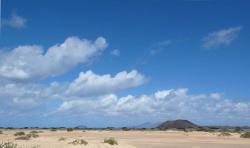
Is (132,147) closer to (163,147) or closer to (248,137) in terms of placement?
(163,147)

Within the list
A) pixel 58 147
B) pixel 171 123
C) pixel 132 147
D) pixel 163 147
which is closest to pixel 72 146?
pixel 58 147

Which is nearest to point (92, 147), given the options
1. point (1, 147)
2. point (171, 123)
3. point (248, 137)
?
point (1, 147)

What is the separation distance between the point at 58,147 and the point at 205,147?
1159 cm

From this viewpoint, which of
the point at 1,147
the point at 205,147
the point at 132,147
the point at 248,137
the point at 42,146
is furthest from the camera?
the point at 248,137

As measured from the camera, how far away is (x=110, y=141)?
114 ft

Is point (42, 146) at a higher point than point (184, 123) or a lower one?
lower

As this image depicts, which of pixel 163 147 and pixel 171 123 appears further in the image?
pixel 171 123

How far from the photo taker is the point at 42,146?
29.8 metres

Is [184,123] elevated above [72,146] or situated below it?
above

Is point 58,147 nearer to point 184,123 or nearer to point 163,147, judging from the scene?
point 163,147

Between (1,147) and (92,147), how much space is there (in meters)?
13.0

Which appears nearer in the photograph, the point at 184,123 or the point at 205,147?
the point at 205,147

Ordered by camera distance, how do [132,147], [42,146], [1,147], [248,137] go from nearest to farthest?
[1,147], [42,146], [132,147], [248,137]

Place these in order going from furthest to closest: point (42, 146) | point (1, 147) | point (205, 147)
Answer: point (205, 147) < point (42, 146) < point (1, 147)
